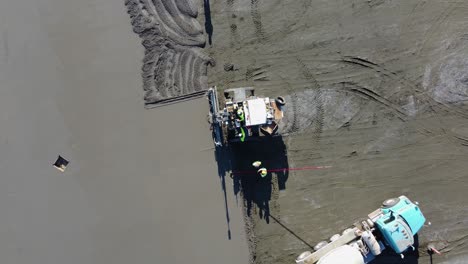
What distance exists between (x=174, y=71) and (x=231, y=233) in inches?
166

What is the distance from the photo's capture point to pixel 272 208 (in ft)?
30.9

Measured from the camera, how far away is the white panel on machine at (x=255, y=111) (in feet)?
27.7

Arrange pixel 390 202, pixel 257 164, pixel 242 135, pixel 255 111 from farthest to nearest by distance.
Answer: pixel 257 164
pixel 390 202
pixel 242 135
pixel 255 111

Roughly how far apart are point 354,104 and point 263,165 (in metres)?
2.67

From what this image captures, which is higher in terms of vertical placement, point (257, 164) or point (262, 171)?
point (257, 164)

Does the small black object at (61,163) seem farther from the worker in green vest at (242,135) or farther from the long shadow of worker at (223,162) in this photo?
the worker in green vest at (242,135)

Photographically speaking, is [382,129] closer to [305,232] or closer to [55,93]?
[305,232]

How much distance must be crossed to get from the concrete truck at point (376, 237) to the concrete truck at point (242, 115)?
9.58 feet

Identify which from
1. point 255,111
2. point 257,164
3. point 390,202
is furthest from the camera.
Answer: point 257,164

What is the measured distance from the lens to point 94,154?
9.36 meters

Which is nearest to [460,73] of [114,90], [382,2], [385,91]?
[385,91]

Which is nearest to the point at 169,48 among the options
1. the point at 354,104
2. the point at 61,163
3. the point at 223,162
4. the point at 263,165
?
the point at 223,162

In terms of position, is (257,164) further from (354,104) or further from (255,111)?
(354,104)

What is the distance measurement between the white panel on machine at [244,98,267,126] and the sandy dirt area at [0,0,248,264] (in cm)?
136
